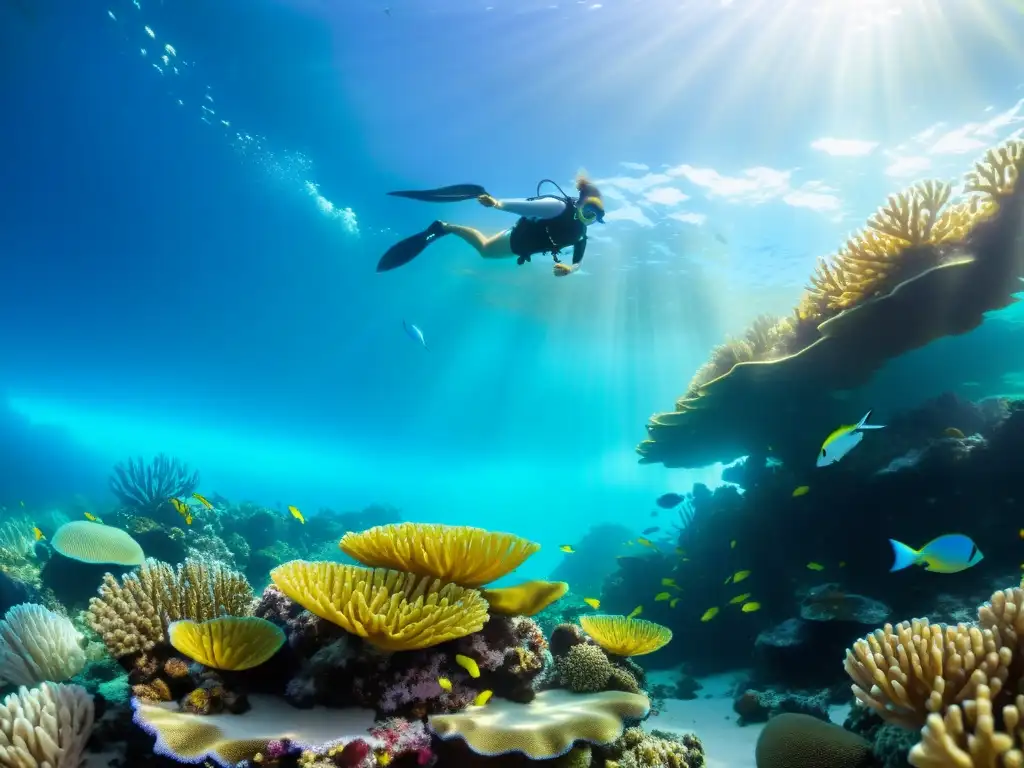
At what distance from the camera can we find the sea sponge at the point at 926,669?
2357 mm

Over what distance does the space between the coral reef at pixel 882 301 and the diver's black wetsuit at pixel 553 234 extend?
345cm

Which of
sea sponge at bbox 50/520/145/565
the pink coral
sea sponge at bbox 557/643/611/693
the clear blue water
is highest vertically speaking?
the clear blue water

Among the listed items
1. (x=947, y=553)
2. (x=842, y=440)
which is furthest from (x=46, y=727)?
(x=947, y=553)

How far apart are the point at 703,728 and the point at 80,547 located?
8.24m

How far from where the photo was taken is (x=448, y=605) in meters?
2.97

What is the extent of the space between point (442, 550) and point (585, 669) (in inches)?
69.3

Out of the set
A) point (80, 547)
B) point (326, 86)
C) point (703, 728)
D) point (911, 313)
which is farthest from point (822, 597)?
point (326, 86)

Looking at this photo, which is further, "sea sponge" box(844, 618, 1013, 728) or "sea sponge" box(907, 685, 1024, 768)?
"sea sponge" box(844, 618, 1013, 728)

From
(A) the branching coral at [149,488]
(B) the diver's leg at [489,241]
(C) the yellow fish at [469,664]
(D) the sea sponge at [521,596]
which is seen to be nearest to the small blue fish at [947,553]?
(D) the sea sponge at [521,596]

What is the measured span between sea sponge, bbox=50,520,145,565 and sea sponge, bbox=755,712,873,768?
693 centimetres

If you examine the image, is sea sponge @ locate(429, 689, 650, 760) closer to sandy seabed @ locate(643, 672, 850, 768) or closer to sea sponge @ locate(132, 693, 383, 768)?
sea sponge @ locate(132, 693, 383, 768)

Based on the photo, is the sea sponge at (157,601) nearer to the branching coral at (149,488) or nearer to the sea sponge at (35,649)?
the sea sponge at (35,649)

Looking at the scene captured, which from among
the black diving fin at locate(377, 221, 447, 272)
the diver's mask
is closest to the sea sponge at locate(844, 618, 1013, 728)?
the diver's mask

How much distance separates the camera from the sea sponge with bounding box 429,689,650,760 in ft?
8.86
